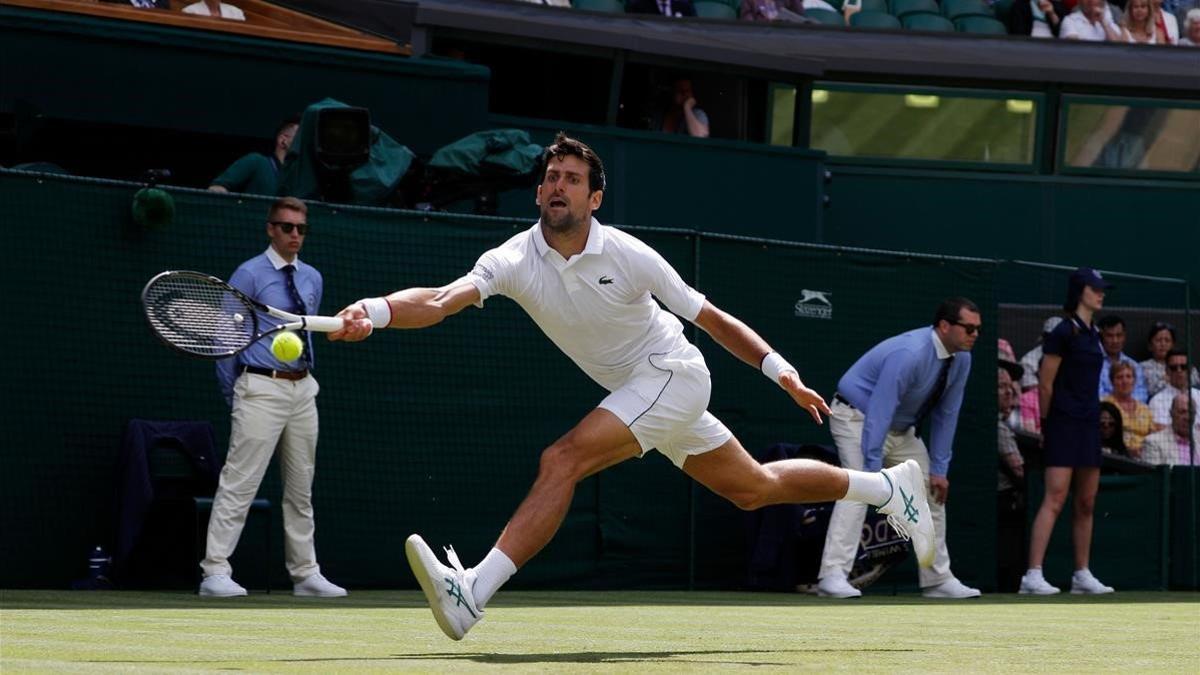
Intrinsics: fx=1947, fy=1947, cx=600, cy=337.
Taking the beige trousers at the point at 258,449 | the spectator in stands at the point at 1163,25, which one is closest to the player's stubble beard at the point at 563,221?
the beige trousers at the point at 258,449

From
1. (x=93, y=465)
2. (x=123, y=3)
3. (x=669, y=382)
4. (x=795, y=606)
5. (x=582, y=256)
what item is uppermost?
(x=123, y=3)

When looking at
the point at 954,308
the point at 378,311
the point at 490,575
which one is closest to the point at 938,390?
the point at 954,308

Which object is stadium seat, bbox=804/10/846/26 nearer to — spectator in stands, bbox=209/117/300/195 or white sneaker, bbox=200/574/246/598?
spectator in stands, bbox=209/117/300/195

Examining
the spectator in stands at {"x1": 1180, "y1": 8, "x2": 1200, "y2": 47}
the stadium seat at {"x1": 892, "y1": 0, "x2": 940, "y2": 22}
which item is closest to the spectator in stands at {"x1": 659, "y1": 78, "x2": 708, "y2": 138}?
the stadium seat at {"x1": 892, "y1": 0, "x2": 940, "y2": 22}

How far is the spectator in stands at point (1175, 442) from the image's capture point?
14734 mm

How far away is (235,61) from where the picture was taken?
13.4 m

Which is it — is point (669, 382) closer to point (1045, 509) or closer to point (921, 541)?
point (921, 541)

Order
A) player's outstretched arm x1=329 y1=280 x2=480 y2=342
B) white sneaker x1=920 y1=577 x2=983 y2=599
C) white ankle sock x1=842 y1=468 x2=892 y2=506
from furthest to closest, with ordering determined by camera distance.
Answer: white sneaker x1=920 y1=577 x2=983 y2=599 < white ankle sock x1=842 y1=468 x2=892 y2=506 < player's outstretched arm x1=329 y1=280 x2=480 y2=342

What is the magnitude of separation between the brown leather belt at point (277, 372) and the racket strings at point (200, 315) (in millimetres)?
3444

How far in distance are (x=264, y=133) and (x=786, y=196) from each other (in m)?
5.26

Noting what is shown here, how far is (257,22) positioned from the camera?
13742mm

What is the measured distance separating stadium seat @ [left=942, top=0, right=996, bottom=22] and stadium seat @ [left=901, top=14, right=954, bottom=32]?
0.19 meters

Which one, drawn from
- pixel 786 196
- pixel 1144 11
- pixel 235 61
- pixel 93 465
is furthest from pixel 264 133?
pixel 1144 11

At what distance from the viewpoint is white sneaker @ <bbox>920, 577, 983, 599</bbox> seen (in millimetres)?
12703
